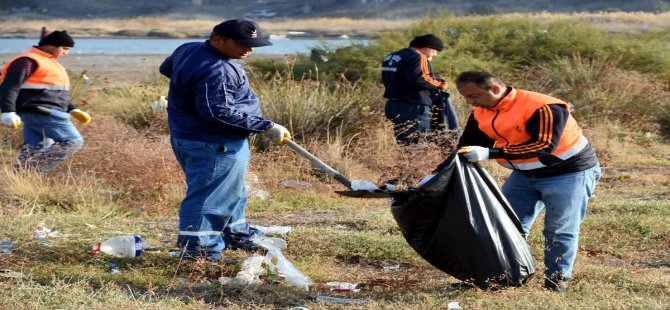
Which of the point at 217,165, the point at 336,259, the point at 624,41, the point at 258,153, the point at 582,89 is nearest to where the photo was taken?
the point at 217,165

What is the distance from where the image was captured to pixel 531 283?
20.4 feet

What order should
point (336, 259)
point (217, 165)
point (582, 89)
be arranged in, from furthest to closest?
point (582, 89) → point (336, 259) → point (217, 165)

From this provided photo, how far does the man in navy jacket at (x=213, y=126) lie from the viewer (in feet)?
21.1

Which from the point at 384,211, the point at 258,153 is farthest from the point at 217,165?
the point at 258,153

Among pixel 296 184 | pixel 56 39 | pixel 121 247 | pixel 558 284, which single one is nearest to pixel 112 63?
pixel 296 184

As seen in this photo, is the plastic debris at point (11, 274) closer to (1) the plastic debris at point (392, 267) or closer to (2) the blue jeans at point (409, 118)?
(1) the plastic debris at point (392, 267)

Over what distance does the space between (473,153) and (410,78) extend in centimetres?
467

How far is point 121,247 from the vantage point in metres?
6.94

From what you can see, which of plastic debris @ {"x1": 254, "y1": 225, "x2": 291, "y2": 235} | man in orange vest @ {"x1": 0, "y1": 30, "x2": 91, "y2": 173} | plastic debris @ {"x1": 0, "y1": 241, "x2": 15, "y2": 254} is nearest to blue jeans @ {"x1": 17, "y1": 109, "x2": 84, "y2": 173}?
man in orange vest @ {"x1": 0, "y1": 30, "x2": 91, "y2": 173}

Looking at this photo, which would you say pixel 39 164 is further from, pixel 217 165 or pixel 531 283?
pixel 531 283

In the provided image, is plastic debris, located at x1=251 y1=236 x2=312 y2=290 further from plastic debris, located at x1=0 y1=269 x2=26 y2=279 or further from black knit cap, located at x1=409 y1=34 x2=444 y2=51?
black knit cap, located at x1=409 y1=34 x2=444 y2=51

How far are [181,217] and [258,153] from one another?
441cm

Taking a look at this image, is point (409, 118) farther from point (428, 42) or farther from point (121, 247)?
point (121, 247)

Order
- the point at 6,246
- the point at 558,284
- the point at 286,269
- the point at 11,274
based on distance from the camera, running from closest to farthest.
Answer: the point at 558,284
the point at 11,274
the point at 286,269
the point at 6,246
